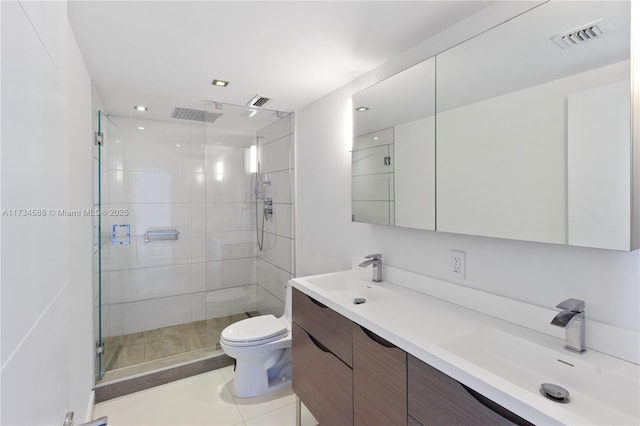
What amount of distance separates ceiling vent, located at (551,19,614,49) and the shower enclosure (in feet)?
7.52

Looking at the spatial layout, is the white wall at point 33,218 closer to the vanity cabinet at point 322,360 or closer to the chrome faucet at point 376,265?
the vanity cabinet at point 322,360

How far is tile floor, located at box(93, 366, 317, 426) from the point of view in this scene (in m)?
2.14

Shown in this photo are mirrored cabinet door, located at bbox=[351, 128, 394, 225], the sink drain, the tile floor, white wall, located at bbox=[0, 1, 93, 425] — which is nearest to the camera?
white wall, located at bbox=[0, 1, 93, 425]

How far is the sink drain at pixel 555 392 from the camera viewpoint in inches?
38.7

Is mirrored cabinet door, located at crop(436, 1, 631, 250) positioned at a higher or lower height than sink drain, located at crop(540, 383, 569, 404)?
higher

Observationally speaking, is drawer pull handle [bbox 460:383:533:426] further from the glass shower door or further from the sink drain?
the glass shower door

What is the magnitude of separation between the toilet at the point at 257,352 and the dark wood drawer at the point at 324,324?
1.13 feet

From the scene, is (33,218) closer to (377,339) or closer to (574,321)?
(377,339)

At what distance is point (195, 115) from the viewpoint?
3209mm

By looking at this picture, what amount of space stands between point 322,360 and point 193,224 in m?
2.36

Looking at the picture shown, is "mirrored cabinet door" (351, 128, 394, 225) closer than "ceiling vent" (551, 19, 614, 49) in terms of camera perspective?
No

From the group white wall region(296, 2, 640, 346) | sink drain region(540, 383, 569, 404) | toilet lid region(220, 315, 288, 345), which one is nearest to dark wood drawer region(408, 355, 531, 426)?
sink drain region(540, 383, 569, 404)

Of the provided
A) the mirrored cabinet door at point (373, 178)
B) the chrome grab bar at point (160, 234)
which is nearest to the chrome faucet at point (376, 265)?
the mirrored cabinet door at point (373, 178)

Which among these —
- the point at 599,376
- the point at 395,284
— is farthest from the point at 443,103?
the point at 599,376
